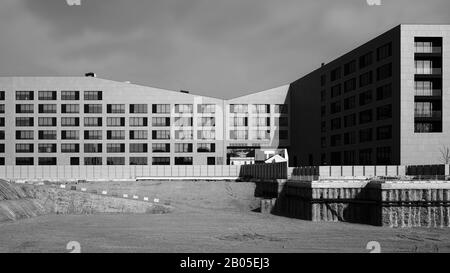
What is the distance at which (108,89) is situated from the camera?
391ft

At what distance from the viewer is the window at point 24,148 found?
12038cm

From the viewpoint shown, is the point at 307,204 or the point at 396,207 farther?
the point at 307,204

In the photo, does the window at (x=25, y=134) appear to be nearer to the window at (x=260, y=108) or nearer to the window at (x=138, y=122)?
the window at (x=138, y=122)

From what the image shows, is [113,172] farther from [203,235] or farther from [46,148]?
[203,235]

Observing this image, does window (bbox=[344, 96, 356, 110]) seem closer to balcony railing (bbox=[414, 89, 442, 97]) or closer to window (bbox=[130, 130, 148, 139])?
balcony railing (bbox=[414, 89, 442, 97])

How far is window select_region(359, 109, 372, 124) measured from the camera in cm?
8925

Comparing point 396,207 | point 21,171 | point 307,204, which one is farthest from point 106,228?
point 21,171

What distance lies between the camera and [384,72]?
3312 inches

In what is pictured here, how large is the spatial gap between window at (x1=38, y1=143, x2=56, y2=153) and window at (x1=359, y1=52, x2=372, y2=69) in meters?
68.8

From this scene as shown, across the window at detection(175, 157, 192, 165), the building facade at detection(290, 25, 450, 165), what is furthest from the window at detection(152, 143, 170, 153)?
the building facade at detection(290, 25, 450, 165)

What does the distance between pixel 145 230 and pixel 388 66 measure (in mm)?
62207

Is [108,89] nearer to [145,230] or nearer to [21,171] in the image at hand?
[21,171]

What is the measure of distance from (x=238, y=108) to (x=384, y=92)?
4381 centimetres

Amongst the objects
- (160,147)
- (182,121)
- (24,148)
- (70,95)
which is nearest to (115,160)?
(160,147)
